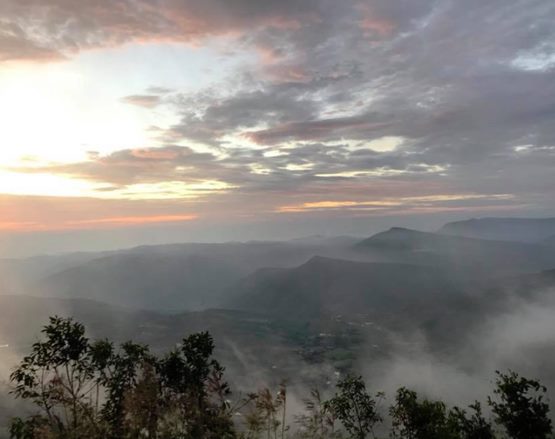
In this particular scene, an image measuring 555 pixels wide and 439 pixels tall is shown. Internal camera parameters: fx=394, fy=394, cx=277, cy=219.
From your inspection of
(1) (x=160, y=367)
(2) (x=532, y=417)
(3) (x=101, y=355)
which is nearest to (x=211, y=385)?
(3) (x=101, y=355)

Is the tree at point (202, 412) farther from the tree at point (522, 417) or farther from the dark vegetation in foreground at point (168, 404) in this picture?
the tree at point (522, 417)

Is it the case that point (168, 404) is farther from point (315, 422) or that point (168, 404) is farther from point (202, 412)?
point (315, 422)

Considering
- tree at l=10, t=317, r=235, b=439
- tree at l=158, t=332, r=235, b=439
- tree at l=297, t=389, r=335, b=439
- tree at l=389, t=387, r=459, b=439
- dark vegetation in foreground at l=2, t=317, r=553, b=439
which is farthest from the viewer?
tree at l=389, t=387, r=459, b=439

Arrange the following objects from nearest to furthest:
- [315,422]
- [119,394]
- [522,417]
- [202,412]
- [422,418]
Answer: [202,412] → [315,422] → [119,394] → [522,417] → [422,418]

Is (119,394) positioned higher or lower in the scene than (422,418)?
higher

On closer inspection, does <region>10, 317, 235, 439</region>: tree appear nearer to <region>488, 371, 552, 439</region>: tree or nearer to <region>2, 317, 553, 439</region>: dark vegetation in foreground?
<region>2, 317, 553, 439</region>: dark vegetation in foreground

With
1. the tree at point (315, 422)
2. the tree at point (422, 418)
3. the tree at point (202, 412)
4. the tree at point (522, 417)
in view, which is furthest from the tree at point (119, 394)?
the tree at point (522, 417)

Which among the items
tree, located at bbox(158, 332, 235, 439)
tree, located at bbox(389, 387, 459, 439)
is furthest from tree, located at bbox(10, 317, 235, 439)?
tree, located at bbox(389, 387, 459, 439)

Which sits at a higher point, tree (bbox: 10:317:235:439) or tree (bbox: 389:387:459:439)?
tree (bbox: 10:317:235:439)

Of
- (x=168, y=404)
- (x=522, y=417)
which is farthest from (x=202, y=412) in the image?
(x=522, y=417)
